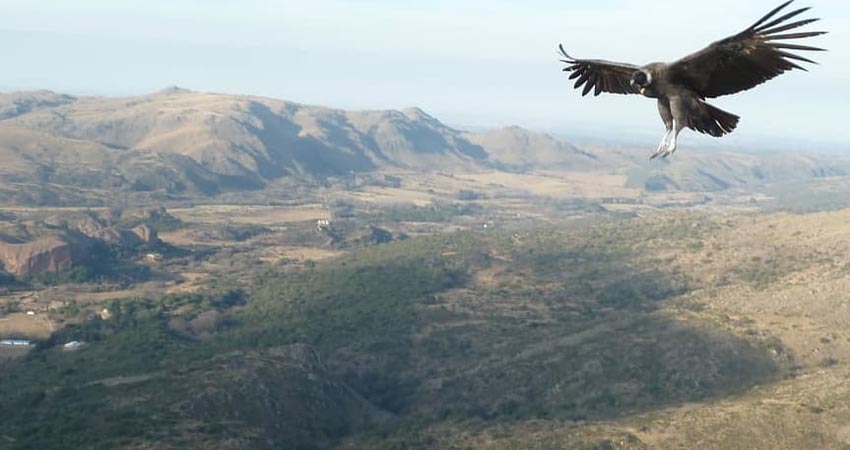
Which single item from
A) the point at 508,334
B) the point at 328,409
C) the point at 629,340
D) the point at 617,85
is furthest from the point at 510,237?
the point at 617,85

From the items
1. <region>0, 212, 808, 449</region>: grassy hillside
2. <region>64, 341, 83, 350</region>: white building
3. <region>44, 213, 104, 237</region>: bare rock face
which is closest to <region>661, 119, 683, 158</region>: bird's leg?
<region>0, 212, 808, 449</region>: grassy hillside

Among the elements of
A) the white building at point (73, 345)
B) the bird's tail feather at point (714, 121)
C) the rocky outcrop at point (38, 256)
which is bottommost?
the white building at point (73, 345)

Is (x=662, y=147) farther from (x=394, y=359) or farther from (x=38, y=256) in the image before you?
(x=38, y=256)

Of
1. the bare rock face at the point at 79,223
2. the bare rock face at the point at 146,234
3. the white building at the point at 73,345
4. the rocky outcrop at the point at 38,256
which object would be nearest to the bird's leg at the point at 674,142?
the white building at the point at 73,345

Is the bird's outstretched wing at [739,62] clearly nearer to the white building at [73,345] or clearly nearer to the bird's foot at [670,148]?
the bird's foot at [670,148]

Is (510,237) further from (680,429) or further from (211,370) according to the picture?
(680,429)

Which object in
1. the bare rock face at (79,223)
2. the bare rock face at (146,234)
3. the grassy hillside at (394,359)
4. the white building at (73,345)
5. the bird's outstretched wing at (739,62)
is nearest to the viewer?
the bird's outstretched wing at (739,62)

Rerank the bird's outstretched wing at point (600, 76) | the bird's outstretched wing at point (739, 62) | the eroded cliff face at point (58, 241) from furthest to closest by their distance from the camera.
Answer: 1. the eroded cliff face at point (58, 241)
2. the bird's outstretched wing at point (600, 76)
3. the bird's outstretched wing at point (739, 62)
